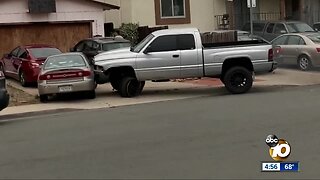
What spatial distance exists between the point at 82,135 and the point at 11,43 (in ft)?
49.1

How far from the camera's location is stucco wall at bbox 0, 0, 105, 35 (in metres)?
23.6

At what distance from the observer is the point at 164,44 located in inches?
649

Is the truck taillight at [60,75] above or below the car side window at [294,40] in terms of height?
below

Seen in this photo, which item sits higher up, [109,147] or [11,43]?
[11,43]

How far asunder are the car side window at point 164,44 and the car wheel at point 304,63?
703 cm

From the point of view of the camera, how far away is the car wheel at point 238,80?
16484 millimetres

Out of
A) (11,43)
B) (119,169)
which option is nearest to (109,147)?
(119,169)

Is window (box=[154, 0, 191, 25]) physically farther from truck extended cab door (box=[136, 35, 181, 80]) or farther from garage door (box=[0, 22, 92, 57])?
truck extended cab door (box=[136, 35, 181, 80])

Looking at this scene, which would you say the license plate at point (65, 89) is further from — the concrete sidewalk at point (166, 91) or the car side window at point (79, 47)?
the car side window at point (79, 47)

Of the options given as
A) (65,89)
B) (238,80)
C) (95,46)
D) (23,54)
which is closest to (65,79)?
(65,89)

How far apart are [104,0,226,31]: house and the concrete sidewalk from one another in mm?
9237

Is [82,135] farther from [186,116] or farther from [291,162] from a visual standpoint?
[291,162]

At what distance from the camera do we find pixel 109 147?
8.72 meters

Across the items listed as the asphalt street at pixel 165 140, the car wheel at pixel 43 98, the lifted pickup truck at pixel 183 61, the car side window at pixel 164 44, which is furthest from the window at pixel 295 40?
the car wheel at pixel 43 98
